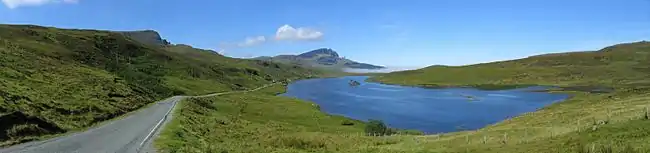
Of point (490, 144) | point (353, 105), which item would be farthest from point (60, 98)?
point (353, 105)

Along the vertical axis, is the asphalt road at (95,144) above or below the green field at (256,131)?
above

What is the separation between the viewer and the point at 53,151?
36.1 metres

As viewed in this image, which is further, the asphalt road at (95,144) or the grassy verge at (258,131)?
the grassy verge at (258,131)

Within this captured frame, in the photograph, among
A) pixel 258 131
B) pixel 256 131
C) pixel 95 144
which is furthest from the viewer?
pixel 258 131

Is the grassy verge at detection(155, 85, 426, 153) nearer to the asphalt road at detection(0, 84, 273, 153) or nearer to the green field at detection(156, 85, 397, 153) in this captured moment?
the green field at detection(156, 85, 397, 153)

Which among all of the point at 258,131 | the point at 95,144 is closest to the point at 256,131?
the point at 258,131

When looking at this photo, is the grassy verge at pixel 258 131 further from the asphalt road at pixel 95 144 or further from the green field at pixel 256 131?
the asphalt road at pixel 95 144

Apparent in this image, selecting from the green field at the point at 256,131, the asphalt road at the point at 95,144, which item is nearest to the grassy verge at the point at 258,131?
the green field at the point at 256,131

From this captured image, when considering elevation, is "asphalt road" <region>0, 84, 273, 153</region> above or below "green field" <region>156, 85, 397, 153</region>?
above

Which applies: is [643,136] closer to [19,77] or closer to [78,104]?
[78,104]

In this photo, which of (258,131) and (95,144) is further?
(258,131)

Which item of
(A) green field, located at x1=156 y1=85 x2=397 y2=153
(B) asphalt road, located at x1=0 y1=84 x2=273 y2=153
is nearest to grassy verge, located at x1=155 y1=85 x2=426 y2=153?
(A) green field, located at x1=156 y1=85 x2=397 y2=153

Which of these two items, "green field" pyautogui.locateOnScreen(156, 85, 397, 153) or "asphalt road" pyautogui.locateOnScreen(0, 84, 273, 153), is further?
"green field" pyautogui.locateOnScreen(156, 85, 397, 153)

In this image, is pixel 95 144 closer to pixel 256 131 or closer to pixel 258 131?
pixel 256 131
